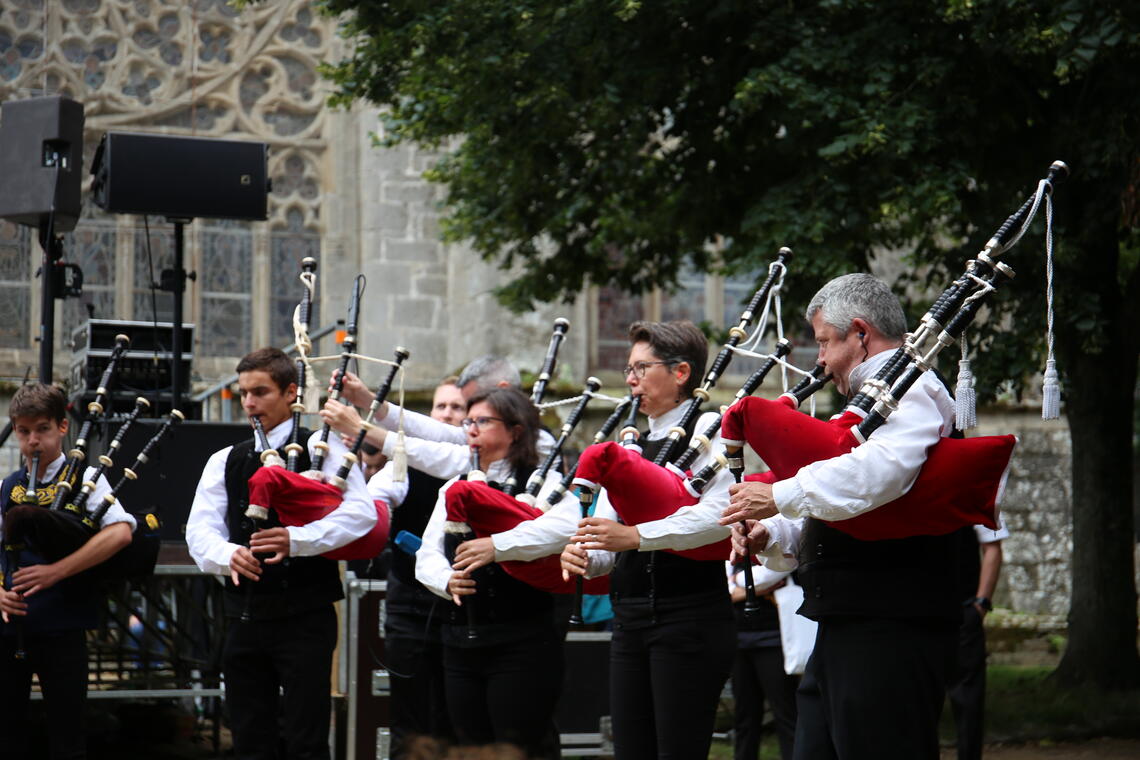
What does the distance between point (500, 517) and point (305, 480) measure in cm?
72

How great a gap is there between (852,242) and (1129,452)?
2.51 m

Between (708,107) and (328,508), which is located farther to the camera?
(708,107)

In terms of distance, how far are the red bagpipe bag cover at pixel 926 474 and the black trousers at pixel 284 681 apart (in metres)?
2.23

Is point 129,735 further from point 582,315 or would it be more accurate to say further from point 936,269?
point 582,315

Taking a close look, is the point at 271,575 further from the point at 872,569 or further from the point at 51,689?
the point at 872,569

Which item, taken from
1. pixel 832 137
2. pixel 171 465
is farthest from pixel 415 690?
pixel 832 137

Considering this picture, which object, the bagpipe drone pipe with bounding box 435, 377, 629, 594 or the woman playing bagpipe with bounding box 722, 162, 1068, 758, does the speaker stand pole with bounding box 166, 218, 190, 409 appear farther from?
the woman playing bagpipe with bounding box 722, 162, 1068, 758

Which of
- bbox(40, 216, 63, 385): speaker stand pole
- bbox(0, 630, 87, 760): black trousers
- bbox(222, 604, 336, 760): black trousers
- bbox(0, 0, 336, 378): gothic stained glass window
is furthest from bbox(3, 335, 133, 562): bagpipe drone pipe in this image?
bbox(0, 0, 336, 378): gothic stained glass window

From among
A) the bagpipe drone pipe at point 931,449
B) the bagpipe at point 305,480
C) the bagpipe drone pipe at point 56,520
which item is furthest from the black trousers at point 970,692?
the bagpipe drone pipe at point 56,520

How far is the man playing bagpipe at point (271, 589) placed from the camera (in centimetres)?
530

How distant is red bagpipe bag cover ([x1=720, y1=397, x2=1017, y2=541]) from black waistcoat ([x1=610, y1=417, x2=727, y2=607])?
1.03 m

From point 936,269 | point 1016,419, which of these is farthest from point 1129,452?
point 1016,419

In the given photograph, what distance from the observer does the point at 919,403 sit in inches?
146

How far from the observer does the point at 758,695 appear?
6.55 meters
